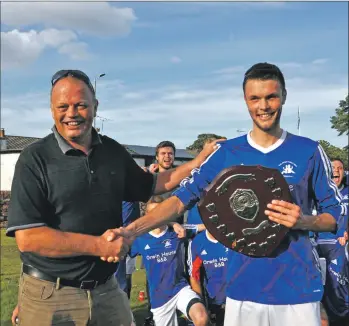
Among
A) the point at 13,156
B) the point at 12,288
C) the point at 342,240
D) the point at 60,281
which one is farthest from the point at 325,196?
the point at 13,156

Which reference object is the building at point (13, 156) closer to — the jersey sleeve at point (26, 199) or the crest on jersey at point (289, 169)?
the jersey sleeve at point (26, 199)

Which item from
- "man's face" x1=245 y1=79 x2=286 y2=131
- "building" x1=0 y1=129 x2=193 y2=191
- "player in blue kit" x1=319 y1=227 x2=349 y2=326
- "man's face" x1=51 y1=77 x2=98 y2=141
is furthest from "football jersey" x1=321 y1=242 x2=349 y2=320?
"building" x1=0 y1=129 x2=193 y2=191

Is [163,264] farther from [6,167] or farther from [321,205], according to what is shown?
[6,167]

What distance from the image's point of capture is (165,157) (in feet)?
25.1

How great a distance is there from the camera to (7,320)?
713 centimetres

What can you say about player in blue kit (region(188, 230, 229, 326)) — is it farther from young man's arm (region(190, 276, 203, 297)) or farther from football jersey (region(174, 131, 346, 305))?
football jersey (region(174, 131, 346, 305))

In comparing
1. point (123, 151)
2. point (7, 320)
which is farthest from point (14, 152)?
point (123, 151)

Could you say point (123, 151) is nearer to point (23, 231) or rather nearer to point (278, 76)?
point (23, 231)

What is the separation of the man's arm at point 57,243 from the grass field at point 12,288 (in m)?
3.95

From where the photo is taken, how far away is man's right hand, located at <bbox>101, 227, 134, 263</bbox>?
356 centimetres

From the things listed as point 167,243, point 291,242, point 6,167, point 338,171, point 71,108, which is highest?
point 6,167

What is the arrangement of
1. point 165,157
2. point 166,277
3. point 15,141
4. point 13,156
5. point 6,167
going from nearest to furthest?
point 166,277 → point 165,157 → point 13,156 → point 6,167 → point 15,141

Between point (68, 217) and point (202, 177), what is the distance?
0.89m

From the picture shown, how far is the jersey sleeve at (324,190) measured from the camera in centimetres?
327
